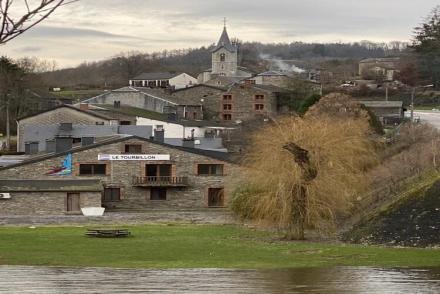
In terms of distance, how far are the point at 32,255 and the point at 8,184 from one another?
92.6 ft

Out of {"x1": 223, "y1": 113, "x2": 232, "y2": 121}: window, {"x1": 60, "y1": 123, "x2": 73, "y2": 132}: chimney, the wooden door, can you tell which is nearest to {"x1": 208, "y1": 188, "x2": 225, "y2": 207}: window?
the wooden door

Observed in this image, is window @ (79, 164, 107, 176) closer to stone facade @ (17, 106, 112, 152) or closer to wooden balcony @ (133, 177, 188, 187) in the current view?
wooden balcony @ (133, 177, 188, 187)

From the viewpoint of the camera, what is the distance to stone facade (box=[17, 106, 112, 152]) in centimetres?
8594

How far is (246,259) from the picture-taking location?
3175 centimetres

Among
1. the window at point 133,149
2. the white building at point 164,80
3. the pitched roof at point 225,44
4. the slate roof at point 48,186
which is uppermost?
the pitched roof at point 225,44

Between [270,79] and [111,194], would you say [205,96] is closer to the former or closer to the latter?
[270,79]

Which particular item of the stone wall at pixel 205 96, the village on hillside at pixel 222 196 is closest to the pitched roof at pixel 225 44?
the stone wall at pixel 205 96

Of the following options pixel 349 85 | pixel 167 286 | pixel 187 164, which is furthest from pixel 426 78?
pixel 167 286

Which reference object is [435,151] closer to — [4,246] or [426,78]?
[4,246]

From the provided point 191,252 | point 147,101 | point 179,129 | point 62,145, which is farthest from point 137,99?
point 191,252

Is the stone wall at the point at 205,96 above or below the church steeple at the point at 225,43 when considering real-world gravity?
below

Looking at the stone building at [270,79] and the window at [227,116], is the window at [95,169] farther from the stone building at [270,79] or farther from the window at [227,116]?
the stone building at [270,79]

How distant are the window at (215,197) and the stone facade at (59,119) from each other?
2339 cm

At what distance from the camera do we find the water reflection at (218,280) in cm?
2200
